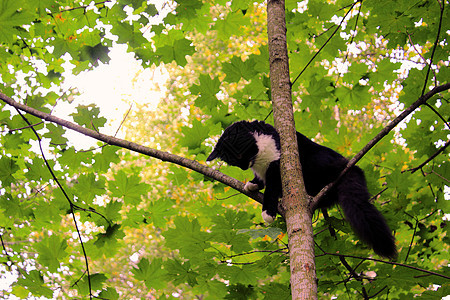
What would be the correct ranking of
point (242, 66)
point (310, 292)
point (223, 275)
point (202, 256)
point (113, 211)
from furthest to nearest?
point (242, 66) → point (113, 211) → point (223, 275) → point (202, 256) → point (310, 292)

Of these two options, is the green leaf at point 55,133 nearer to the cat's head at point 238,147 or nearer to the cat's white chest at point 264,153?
the cat's head at point 238,147

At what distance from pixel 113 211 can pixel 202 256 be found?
0.79 m

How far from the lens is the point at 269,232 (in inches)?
75.0

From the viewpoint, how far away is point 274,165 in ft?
8.49

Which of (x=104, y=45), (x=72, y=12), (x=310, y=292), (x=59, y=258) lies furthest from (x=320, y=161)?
(x=72, y=12)

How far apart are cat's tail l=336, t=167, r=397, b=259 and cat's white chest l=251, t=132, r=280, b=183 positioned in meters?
0.57

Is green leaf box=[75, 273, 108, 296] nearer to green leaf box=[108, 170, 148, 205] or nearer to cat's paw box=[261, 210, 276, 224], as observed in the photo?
green leaf box=[108, 170, 148, 205]

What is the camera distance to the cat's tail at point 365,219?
182 cm

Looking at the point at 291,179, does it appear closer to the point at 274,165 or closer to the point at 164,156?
the point at 164,156

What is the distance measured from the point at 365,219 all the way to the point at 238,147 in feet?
3.92

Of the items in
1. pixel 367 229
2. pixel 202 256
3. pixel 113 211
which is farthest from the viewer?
pixel 113 211

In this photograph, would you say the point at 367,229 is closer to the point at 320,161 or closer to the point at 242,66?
the point at 320,161

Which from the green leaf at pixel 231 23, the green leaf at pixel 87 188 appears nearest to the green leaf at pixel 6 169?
the green leaf at pixel 87 188

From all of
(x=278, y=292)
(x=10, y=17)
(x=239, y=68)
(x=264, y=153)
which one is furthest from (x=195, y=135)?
(x=10, y=17)
